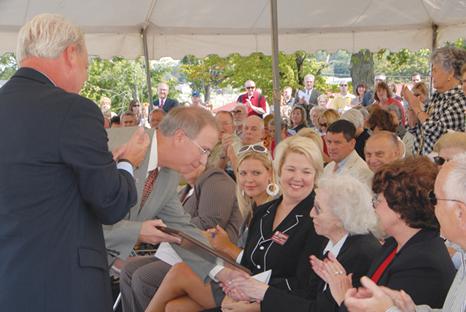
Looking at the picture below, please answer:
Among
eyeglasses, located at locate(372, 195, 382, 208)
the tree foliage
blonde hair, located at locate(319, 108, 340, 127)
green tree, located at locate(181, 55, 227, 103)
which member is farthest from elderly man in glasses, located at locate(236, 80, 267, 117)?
the tree foliage

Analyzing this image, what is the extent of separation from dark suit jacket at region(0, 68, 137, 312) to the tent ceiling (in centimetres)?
518

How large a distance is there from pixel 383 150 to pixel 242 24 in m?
4.27

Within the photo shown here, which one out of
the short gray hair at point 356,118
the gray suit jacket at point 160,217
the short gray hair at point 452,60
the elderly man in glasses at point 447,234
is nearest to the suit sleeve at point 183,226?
the gray suit jacket at point 160,217

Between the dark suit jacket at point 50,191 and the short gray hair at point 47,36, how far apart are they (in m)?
0.08

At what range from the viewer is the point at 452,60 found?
4.94m

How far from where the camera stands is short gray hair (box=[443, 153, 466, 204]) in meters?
1.93

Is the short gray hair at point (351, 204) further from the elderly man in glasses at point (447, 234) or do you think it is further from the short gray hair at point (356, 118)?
the short gray hair at point (356, 118)

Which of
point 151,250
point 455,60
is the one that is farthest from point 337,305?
point 455,60

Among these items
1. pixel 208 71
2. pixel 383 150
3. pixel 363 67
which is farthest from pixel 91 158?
pixel 208 71

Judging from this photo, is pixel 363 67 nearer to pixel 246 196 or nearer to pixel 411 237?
pixel 246 196

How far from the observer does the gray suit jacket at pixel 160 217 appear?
289cm

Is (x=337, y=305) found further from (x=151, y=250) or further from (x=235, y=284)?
(x=151, y=250)

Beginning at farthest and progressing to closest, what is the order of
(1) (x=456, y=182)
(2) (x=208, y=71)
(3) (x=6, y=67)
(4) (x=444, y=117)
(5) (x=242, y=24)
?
(3) (x=6, y=67) → (2) (x=208, y=71) → (5) (x=242, y=24) → (4) (x=444, y=117) → (1) (x=456, y=182)

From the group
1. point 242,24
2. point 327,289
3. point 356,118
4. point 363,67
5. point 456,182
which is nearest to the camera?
point 456,182
